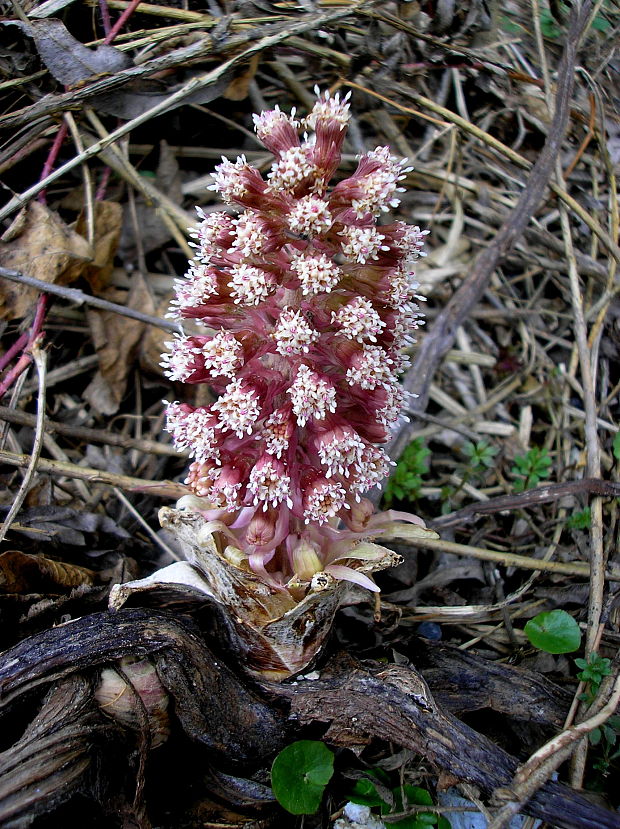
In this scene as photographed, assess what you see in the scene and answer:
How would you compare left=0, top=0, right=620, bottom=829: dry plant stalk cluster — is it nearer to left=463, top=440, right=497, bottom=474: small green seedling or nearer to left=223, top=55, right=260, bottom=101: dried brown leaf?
left=223, top=55, right=260, bottom=101: dried brown leaf

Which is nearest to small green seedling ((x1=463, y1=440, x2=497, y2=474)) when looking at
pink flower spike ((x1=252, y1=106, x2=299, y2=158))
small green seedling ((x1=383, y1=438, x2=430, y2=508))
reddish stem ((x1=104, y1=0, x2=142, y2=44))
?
small green seedling ((x1=383, y1=438, x2=430, y2=508))

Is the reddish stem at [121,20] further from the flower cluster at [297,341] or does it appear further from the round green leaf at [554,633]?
the round green leaf at [554,633]

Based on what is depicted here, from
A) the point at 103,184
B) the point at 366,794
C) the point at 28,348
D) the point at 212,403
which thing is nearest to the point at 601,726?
the point at 366,794

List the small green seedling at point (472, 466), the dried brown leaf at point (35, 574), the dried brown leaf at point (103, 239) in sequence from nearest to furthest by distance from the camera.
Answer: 1. the dried brown leaf at point (35, 574)
2. the small green seedling at point (472, 466)
3. the dried brown leaf at point (103, 239)

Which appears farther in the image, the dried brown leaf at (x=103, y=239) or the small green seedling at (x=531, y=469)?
the dried brown leaf at (x=103, y=239)

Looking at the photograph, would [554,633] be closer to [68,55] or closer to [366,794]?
[366,794]

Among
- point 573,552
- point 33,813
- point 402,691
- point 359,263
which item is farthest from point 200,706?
point 573,552

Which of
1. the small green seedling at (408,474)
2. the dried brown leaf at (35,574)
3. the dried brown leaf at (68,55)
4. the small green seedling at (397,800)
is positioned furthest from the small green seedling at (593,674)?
the dried brown leaf at (68,55)
